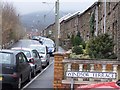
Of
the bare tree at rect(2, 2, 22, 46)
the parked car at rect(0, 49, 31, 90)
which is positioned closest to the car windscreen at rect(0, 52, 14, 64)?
the parked car at rect(0, 49, 31, 90)

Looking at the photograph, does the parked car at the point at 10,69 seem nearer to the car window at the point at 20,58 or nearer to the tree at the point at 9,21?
the car window at the point at 20,58

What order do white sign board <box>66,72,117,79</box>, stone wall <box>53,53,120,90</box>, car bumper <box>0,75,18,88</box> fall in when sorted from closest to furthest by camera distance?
white sign board <box>66,72,117,79</box> → stone wall <box>53,53,120,90</box> → car bumper <box>0,75,18,88</box>

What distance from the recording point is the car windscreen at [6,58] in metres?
12.6

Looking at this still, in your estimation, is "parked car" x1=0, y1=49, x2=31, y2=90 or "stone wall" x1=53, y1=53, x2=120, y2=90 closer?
"stone wall" x1=53, y1=53, x2=120, y2=90

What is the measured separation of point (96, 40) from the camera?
17.3 meters

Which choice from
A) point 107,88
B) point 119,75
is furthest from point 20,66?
point 107,88

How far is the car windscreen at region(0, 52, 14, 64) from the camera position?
12.6 meters

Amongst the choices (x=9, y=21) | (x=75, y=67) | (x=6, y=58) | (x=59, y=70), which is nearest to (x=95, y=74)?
(x=75, y=67)

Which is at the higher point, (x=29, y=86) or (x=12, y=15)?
(x=12, y=15)

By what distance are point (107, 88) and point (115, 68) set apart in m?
4.24

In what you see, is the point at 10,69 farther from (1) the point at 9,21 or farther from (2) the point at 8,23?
(1) the point at 9,21

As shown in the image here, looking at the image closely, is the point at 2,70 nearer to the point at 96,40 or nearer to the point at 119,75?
the point at 119,75

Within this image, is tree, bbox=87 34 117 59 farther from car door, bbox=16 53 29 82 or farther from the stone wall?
the stone wall

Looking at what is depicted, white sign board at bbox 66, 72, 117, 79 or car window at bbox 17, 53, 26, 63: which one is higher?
car window at bbox 17, 53, 26, 63
